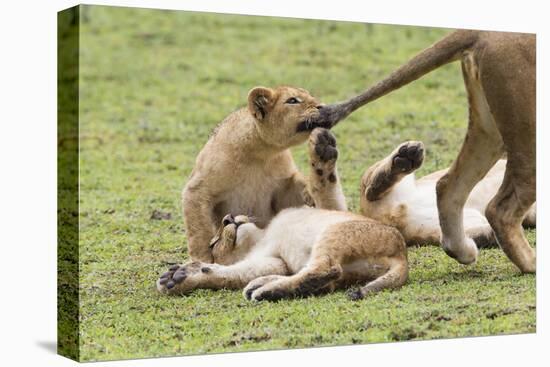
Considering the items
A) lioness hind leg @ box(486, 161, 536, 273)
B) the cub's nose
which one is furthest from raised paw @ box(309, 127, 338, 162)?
lioness hind leg @ box(486, 161, 536, 273)

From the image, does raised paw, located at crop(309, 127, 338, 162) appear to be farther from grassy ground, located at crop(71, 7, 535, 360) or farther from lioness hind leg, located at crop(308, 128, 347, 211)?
grassy ground, located at crop(71, 7, 535, 360)

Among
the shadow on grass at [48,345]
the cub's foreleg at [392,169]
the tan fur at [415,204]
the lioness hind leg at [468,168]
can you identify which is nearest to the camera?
the shadow on grass at [48,345]

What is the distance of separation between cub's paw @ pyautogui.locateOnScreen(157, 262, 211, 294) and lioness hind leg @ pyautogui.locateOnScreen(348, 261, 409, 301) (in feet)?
2.99

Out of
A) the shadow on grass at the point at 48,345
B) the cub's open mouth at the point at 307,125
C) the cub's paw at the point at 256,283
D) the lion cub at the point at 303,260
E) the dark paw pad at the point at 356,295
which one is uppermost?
the cub's open mouth at the point at 307,125

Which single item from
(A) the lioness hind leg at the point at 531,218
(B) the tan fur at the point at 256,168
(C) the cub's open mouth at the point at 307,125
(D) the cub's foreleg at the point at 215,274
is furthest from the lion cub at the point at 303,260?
(A) the lioness hind leg at the point at 531,218

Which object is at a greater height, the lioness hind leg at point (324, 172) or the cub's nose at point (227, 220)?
the lioness hind leg at point (324, 172)

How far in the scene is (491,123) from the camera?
702 centimetres

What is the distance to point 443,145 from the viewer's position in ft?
32.5

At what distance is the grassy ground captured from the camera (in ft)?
20.6

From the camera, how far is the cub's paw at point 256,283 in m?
6.46

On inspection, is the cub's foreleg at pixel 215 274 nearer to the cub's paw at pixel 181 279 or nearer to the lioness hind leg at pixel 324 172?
the cub's paw at pixel 181 279

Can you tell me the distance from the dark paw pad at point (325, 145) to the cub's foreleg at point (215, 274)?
72 cm

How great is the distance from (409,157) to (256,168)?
1000mm

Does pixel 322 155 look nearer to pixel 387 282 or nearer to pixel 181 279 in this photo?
pixel 387 282
